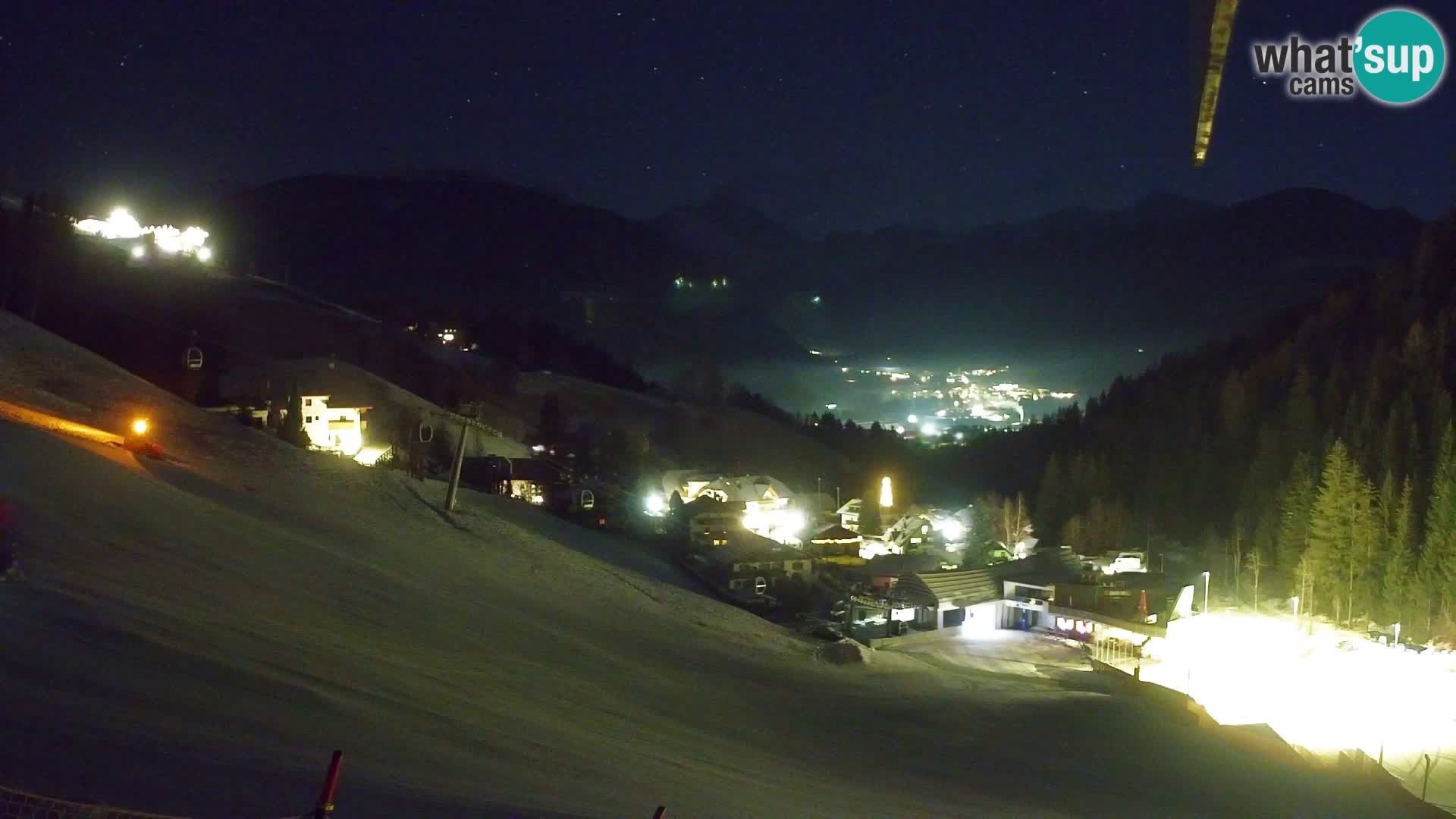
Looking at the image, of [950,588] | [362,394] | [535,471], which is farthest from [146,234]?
[950,588]

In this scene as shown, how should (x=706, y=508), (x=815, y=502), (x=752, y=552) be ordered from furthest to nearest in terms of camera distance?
(x=815, y=502) < (x=706, y=508) < (x=752, y=552)

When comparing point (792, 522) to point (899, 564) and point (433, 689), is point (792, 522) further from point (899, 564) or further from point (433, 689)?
point (433, 689)

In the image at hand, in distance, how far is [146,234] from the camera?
246ft

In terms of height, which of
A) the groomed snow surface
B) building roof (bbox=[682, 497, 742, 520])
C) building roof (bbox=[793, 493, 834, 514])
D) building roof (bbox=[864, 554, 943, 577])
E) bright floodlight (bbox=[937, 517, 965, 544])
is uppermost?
building roof (bbox=[793, 493, 834, 514])

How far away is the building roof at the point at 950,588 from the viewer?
30031 mm

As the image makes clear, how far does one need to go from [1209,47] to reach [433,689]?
750 centimetres

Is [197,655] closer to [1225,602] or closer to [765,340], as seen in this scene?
[1225,602]

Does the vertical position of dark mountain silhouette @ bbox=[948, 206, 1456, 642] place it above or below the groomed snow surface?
above

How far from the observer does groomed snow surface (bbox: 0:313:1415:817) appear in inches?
223

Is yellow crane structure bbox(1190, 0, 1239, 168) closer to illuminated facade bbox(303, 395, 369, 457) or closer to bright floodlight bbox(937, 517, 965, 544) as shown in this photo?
illuminated facade bbox(303, 395, 369, 457)

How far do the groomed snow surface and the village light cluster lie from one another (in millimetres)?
61363

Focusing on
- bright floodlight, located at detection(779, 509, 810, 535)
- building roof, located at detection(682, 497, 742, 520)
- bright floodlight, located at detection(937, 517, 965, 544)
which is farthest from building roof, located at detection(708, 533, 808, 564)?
bright floodlight, located at detection(937, 517, 965, 544)

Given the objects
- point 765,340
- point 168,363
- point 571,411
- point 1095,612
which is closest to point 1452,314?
point 1095,612

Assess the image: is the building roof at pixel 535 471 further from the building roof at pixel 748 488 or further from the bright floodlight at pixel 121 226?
the bright floodlight at pixel 121 226
